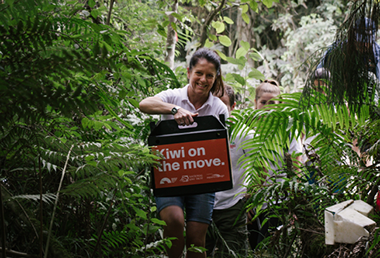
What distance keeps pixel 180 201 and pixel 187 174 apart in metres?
0.30

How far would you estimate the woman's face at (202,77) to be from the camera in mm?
2342

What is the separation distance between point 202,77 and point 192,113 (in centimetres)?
42

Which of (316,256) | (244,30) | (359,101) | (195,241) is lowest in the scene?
(316,256)

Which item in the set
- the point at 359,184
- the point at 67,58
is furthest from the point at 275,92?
the point at 67,58

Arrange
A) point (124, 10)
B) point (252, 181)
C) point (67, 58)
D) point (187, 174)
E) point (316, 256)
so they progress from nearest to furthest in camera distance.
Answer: point (67, 58) → point (187, 174) → point (316, 256) → point (252, 181) → point (124, 10)

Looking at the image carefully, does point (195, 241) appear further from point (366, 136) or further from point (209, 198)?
point (366, 136)

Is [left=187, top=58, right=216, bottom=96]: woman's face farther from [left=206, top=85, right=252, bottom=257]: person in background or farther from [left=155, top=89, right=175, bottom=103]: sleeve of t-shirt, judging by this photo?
[left=206, top=85, right=252, bottom=257]: person in background

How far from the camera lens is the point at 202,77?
2.35 meters

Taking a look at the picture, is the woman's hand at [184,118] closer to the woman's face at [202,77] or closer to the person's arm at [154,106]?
the person's arm at [154,106]

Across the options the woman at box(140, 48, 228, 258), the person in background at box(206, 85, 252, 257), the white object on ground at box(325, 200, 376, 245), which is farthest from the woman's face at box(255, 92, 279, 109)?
the white object on ground at box(325, 200, 376, 245)

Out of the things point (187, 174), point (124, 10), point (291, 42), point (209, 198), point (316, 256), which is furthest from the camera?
point (291, 42)

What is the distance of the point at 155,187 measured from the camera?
6.12 feet

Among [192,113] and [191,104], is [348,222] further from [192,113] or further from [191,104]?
[191,104]

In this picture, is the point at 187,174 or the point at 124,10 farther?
the point at 124,10
